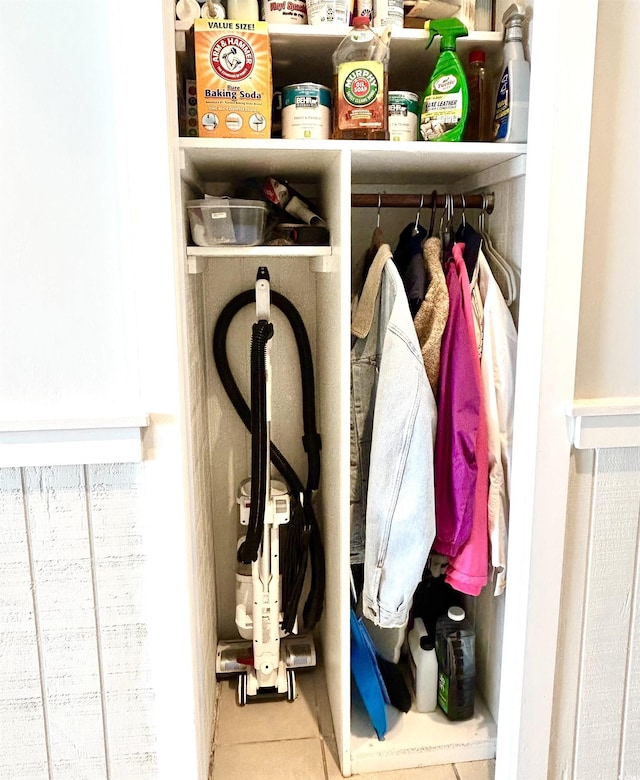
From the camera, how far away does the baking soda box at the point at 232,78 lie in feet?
3.90

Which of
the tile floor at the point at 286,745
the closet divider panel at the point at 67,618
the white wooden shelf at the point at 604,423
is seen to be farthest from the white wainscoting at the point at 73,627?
the white wooden shelf at the point at 604,423

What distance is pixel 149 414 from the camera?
1.13 m

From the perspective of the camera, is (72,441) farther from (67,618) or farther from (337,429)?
(337,429)

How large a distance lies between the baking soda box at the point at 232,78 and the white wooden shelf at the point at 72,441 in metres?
0.59

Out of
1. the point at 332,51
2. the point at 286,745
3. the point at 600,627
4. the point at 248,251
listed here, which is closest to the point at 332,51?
the point at 332,51

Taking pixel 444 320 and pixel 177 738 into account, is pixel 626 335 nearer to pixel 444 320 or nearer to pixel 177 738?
pixel 444 320

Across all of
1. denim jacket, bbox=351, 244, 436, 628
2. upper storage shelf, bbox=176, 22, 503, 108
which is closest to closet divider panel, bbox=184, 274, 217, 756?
denim jacket, bbox=351, 244, 436, 628

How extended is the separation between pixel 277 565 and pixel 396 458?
1.66 ft

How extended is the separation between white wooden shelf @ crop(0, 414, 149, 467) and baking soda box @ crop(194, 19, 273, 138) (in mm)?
587

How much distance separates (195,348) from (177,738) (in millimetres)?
823

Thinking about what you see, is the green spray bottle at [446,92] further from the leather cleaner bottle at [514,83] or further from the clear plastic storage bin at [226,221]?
the clear plastic storage bin at [226,221]

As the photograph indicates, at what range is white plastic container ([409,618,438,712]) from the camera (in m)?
1.59

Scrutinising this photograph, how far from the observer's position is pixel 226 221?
1.31m

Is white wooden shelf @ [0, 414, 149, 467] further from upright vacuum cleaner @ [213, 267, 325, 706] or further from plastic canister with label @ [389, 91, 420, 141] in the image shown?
plastic canister with label @ [389, 91, 420, 141]
